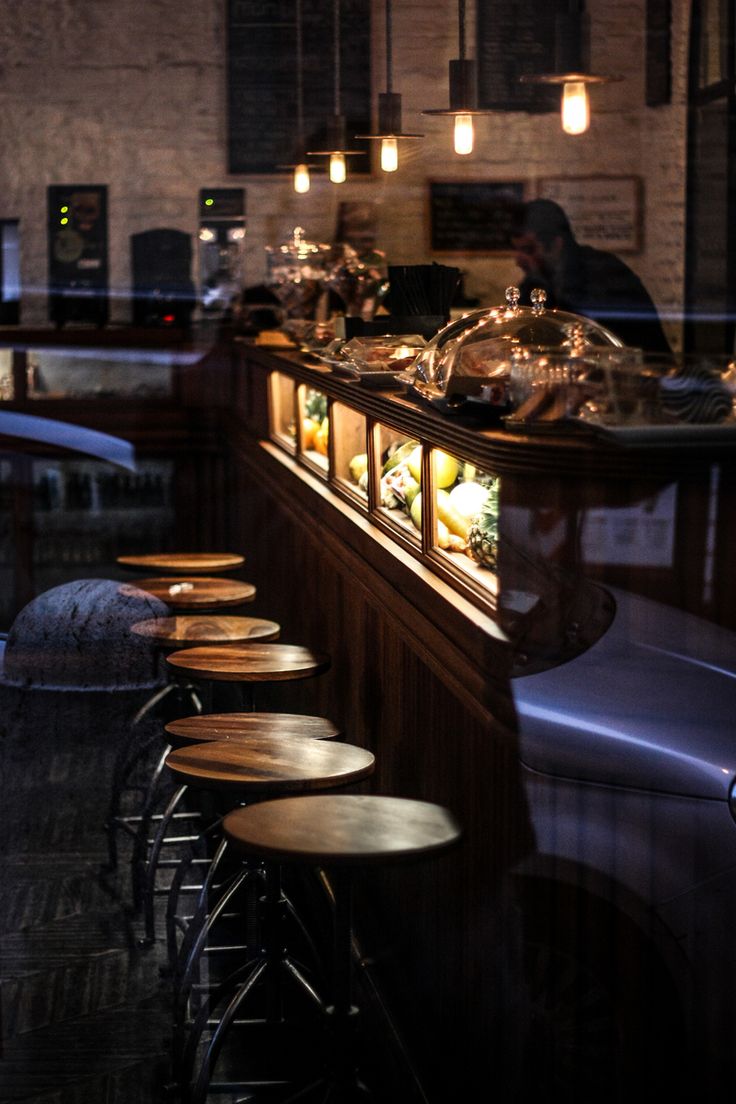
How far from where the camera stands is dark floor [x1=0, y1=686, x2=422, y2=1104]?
281 cm

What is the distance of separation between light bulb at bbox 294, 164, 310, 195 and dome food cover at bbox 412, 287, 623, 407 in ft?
15.3

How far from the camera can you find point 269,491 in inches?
197

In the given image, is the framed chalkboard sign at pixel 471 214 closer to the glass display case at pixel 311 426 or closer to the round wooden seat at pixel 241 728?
the glass display case at pixel 311 426

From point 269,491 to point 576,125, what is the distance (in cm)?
175

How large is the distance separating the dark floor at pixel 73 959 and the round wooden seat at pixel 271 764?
658mm

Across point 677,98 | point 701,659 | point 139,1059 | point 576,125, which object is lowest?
point 139,1059

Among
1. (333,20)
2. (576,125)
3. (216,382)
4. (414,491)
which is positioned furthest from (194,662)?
(333,20)

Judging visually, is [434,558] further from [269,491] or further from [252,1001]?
[269,491]

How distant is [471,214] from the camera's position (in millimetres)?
7562

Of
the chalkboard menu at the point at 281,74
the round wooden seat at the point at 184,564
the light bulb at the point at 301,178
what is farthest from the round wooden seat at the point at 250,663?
the chalkboard menu at the point at 281,74

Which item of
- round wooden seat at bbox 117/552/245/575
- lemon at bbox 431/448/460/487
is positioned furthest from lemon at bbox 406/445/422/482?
round wooden seat at bbox 117/552/245/575

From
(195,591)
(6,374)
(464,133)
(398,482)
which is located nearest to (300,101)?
(6,374)

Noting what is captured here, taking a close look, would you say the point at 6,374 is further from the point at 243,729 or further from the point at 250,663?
the point at 243,729

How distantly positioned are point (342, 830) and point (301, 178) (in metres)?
5.77
